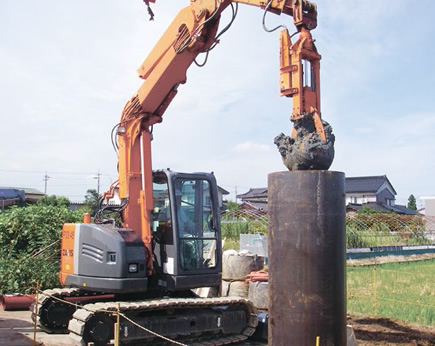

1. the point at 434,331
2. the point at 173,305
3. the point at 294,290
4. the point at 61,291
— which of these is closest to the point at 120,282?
the point at 173,305

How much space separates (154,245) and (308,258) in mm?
4513

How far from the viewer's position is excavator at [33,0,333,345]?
7.07 metres

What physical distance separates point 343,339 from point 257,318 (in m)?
4.40

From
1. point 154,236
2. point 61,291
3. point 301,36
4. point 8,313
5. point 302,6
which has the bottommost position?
point 8,313

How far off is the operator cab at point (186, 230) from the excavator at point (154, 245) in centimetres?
2

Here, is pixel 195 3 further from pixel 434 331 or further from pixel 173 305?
pixel 434 331

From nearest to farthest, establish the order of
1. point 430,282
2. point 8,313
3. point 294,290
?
point 294,290
point 8,313
point 430,282

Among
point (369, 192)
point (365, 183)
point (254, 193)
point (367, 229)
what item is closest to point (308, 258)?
point (367, 229)

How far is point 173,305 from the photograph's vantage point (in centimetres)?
718

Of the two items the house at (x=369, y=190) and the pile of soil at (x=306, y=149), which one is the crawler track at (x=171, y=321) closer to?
the pile of soil at (x=306, y=149)

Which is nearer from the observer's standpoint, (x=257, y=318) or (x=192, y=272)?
(x=192, y=272)

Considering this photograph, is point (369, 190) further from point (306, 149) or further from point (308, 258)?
point (308, 258)

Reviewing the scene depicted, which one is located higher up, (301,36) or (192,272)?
(301,36)

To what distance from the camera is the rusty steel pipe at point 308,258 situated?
3570 mm
